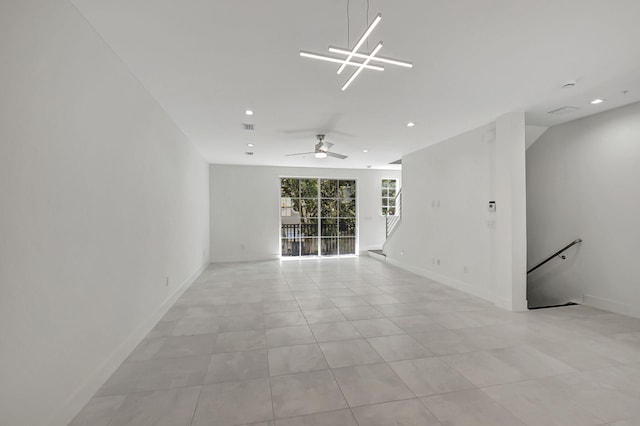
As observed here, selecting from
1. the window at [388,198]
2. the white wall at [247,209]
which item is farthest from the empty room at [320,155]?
the window at [388,198]

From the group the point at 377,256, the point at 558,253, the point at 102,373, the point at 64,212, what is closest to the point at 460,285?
the point at 558,253

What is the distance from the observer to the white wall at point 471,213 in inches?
158

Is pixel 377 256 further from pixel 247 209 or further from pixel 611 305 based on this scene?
pixel 611 305

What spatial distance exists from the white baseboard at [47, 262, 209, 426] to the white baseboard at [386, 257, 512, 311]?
4.58 m

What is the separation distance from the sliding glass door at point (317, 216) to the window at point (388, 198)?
101 centimetres

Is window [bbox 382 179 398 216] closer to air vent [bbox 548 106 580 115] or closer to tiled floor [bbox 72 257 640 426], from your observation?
tiled floor [bbox 72 257 640 426]

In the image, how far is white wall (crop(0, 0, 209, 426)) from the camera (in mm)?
1432

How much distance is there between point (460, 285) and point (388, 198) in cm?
464

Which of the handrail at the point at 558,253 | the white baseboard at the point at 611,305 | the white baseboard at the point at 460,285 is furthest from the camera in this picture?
the handrail at the point at 558,253

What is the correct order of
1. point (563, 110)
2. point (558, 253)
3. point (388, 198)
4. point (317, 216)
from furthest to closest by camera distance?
1. point (388, 198)
2. point (317, 216)
3. point (558, 253)
4. point (563, 110)

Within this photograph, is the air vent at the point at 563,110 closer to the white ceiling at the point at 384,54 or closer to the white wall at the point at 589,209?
the white ceiling at the point at 384,54

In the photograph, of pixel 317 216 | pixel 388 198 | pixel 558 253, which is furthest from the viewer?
pixel 388 198

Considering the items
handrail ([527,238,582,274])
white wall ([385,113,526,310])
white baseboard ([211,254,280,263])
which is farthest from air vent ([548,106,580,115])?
white baseboard ([211,254,280,263])

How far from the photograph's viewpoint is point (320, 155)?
16.1 ft
